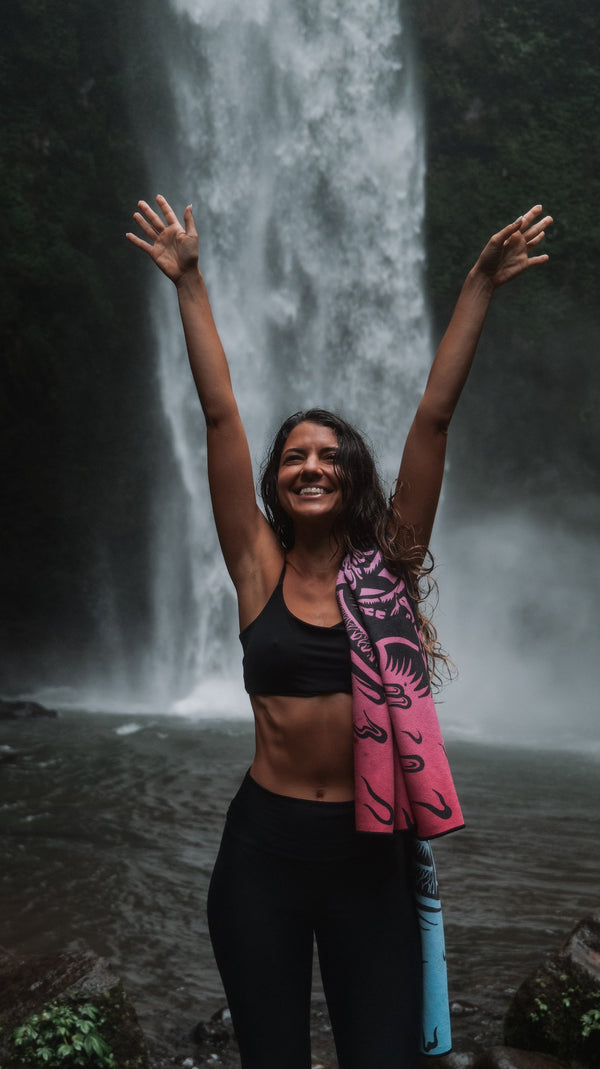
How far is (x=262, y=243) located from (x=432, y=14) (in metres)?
5.33

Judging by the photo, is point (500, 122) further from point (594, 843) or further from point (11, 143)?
point (594, 843)

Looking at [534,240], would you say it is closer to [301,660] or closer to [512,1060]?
[301,660]

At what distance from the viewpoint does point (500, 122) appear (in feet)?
55.4

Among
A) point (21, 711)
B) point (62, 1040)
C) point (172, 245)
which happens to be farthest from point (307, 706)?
point (21, 711)

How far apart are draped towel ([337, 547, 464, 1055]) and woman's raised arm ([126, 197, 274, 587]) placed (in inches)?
11.0

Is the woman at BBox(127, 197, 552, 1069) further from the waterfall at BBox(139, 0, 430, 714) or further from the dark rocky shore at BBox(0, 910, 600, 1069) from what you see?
the waterfall at BBox(139, 0, 430, 714)

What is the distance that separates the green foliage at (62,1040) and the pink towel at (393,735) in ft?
4.59

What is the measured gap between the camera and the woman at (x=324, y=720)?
1714 millimetres

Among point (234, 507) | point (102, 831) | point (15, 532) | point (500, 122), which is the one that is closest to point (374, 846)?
point (234, 507)

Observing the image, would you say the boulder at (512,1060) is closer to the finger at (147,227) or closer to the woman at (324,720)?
the woman at (324,720)

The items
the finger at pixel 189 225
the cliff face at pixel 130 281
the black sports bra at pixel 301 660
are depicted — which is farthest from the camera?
the cliff face at pixel 130 281

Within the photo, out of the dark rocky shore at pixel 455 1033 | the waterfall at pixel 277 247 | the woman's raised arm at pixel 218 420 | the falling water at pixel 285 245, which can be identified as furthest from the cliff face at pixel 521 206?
the woman's raised arm at pixel 218 420

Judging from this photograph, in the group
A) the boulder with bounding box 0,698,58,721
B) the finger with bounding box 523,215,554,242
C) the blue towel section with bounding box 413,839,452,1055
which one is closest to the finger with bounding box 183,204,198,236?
the finger with bounding box 523,215,554,242

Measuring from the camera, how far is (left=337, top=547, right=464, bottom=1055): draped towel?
174cm
